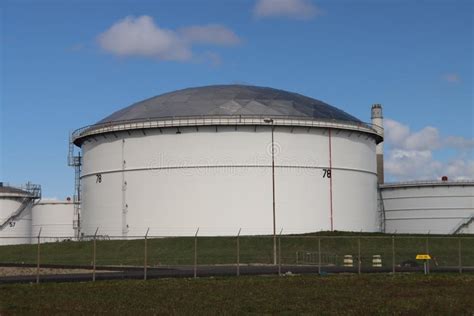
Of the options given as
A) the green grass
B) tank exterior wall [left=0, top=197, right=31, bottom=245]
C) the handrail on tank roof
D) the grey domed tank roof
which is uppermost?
the grey domed tank roof

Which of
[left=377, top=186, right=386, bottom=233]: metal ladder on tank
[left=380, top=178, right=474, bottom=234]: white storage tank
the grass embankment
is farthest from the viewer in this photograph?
[left=377, top=186, right=386, bottom=233]: metal ladder on tank

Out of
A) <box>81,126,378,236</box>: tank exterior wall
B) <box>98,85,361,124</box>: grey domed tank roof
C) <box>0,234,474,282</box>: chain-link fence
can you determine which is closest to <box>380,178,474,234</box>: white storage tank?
<box>98,85,361,124</box>: grey domed tank roof

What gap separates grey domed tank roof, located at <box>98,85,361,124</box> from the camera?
204 feet

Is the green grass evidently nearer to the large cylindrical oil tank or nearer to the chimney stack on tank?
the large cylindrical oil tank

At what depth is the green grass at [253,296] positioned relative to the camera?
63.1 feet

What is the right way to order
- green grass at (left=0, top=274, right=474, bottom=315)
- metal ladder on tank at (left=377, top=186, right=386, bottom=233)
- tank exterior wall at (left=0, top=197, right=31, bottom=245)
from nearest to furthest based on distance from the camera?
green grass at (left=0, top=274, right=474, bottom=315) < metal ladder on tank at (left=377, top=186, right=386, bottom=233) < tank exterior wall at (left=0, top=197, right=31, bottom=245)

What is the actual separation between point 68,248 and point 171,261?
13405 millimetres

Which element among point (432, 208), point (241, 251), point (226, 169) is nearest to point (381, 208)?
point (432, 208)

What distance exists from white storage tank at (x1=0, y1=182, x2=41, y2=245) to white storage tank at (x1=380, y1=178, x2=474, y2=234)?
38.9m

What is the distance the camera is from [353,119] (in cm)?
6762

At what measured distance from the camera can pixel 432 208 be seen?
71750mm

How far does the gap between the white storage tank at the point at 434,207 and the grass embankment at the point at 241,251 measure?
15637 millimetres

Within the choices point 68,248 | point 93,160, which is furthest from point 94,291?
point 93,160

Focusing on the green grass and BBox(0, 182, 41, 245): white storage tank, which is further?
BBox(0, 182, 41, 245): white storage tank
